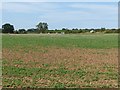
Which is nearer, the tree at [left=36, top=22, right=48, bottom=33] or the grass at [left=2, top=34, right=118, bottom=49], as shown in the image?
the grass at [left=2, top=34, right=118, bottom=49]

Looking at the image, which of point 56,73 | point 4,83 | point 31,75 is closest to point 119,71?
point 56,73

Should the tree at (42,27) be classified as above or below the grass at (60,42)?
above

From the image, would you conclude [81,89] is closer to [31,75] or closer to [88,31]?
[31,75]

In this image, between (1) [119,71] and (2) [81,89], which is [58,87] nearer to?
(2) [81,89]

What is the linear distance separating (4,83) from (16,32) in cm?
8896

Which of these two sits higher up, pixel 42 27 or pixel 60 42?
pixel 42 27

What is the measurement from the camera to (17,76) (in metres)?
10.9

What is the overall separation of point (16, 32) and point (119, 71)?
85.8m

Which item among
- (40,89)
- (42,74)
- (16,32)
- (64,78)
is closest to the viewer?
(40,89)

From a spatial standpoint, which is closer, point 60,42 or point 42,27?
point 60,42

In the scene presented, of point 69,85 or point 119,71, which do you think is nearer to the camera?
point 69,85

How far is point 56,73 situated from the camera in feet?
39.2

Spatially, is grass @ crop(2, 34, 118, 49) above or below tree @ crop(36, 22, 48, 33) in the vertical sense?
below

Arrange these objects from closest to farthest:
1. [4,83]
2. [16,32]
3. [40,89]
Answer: [40,89] < [4,83] < [16,32]
